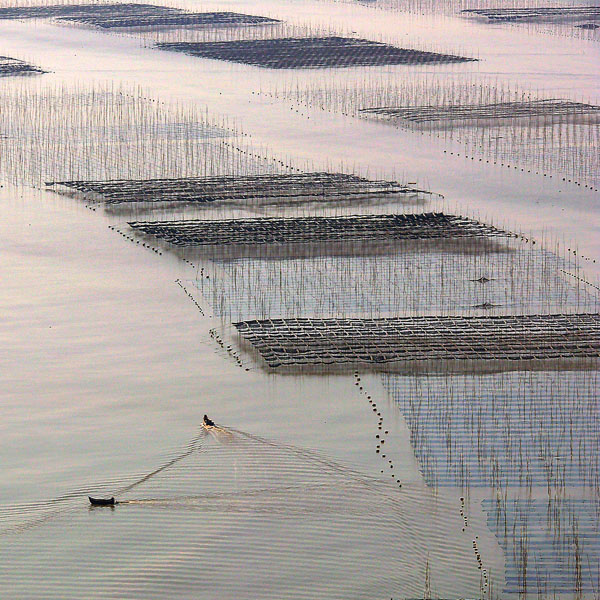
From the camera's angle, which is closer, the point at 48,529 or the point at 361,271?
the point at 48,529

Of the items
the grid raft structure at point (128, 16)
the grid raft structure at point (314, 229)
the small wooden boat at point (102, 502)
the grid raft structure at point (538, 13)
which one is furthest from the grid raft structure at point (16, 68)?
the small wooden boat at point (102, 502)

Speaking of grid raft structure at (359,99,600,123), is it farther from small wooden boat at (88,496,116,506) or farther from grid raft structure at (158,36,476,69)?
small wooden boat at (88,496,116,506)

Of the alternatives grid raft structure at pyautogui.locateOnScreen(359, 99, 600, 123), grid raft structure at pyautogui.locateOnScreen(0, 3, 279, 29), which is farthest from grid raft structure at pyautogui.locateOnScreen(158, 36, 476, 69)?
grid raft structure at pyautogui.locateOnScreen(359, 99, 600, 123)

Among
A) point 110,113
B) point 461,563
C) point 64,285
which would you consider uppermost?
point 110,113

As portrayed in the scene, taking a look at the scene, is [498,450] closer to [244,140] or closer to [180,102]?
[244,140]

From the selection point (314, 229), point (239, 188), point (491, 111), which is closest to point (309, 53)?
point (491, 111)

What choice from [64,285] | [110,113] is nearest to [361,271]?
[64,285]
